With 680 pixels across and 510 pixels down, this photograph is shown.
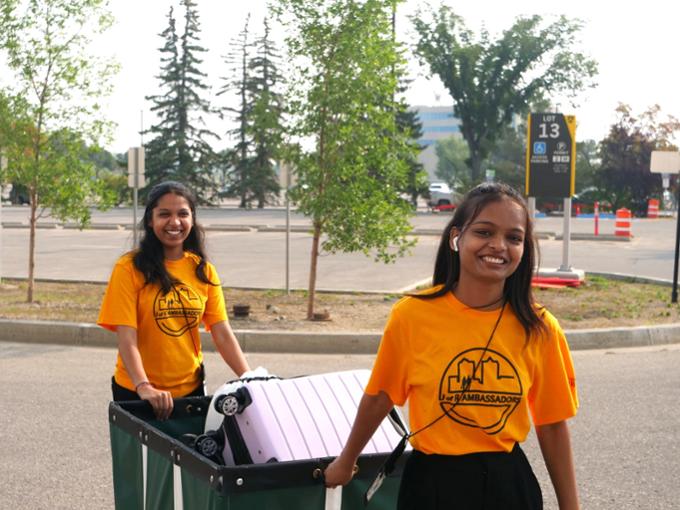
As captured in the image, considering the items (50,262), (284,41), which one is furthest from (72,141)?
(50,262)

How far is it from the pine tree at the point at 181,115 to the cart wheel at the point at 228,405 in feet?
195

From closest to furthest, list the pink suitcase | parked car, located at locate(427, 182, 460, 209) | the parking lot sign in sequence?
the pink suitcase
the parking lot sign
parked car, located at locate(427, 182, 460, 209)

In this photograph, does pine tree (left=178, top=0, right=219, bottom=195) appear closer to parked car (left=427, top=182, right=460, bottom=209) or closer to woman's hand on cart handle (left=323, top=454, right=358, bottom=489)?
parked car (left=427, top=182, right=460, bottom=209)

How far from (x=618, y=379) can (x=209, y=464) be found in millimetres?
6790

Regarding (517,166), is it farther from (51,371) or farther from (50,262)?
(51,371)

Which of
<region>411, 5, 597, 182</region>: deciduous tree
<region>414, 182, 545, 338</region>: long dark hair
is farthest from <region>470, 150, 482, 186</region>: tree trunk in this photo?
<region>414, 182, 545, 338</region>: long dark hair

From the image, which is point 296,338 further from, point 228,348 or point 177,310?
point 177,310

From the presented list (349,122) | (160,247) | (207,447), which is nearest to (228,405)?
(207,447)

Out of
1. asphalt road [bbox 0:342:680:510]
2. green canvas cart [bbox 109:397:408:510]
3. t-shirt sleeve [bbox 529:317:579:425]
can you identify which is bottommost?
asphalt road [bbox 0:342:680:510]

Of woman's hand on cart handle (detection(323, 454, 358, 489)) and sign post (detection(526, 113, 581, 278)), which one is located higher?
sign post (detection(526, 113, 581, 278))

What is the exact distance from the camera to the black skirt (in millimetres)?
2742

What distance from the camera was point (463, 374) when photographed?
2758 mm

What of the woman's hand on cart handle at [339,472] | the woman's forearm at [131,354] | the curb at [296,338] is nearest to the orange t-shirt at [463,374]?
the woman's hand on cart handle at [339,472]

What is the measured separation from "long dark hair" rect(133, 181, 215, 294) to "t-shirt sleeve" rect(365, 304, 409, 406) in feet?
5.14
